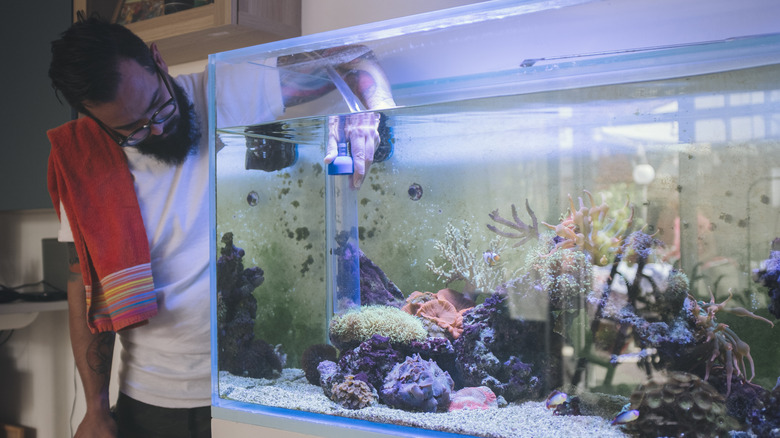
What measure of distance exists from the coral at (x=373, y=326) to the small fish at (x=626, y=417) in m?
0.39

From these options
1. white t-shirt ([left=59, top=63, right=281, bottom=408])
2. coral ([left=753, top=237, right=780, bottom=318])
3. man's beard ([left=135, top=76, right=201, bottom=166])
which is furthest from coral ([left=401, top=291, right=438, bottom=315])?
man's beard ([left=135, top=76, right=201, bottom=166])

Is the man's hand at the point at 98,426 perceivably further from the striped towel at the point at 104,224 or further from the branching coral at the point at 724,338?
the branching coral at the point at 724,338

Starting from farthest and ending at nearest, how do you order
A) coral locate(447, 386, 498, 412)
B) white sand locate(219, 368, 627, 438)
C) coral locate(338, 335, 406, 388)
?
Result: coral locate(338, 335, 406, 388)
coral locate(447, 386, 498, 412)
white sand locate(219, 368, 627, 438)

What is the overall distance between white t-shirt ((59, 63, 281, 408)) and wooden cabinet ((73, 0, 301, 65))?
235mm

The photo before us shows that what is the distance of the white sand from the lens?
3.36 feet

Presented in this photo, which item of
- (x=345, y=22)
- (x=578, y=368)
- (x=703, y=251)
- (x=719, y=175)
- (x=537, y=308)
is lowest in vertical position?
(x=578, y=368)

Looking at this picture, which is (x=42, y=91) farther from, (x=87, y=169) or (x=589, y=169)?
(x=589, y=169)

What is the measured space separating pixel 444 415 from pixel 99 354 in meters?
1.33

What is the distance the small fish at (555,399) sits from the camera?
3.45ft

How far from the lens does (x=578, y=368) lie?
3.42ft

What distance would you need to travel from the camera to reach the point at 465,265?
3.94 ft

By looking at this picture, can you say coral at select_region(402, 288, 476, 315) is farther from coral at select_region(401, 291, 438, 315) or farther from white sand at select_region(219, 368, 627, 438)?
white sand at select_region(219, 368, 627, 438)

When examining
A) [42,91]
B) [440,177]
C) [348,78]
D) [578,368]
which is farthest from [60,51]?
[578,368]

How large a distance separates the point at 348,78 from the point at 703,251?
0.80 meters
